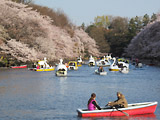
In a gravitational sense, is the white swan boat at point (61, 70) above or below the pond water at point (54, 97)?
above

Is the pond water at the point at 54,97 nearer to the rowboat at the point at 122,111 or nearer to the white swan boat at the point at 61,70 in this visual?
the rowboat at the point at 122,111

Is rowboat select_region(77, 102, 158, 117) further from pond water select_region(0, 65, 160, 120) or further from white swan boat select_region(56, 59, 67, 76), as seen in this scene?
white swan boat select_region(56, 59, 67, 76)

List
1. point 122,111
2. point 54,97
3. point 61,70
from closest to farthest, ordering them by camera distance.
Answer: point 122,111 < point 54,97 < point 61,70

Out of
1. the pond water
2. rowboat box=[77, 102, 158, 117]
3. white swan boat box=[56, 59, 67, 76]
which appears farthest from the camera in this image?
white swan boat box=[56, 59, 67, 76]

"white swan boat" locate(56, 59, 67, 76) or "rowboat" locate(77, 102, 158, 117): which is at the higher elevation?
A: "white swan boat" locate(56, 59, 67, 76)

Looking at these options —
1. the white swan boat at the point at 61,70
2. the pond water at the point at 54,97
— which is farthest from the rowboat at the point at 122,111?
the white swan boat at the point at 61,70

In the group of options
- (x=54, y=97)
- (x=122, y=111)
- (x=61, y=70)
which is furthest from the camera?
(x=61, y=70)

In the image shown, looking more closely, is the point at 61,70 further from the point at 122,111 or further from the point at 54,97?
the point at 122,111

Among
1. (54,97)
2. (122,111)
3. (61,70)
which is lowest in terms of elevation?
(122,111)

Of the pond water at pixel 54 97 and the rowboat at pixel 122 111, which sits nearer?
the rowboat at pixel 122 111

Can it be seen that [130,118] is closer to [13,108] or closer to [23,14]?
[13,108]

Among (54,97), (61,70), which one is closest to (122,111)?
(54,97)

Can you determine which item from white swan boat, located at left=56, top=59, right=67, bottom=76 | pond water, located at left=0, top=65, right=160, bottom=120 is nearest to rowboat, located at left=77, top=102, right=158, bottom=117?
pond water, located at left=0, top=65, right=160, bottom=120

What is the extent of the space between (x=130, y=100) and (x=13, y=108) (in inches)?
372
